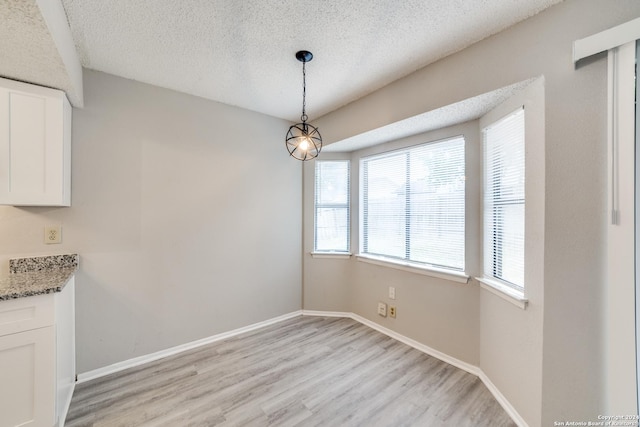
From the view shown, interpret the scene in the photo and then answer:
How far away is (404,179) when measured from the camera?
9.64 feet

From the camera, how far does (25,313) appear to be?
4.75 feet

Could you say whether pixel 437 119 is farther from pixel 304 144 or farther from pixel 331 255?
pixel 331 255

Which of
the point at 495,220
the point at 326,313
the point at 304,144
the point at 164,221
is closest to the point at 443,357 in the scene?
the point at 495,220

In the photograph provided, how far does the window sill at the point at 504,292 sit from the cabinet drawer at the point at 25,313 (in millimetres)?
2906

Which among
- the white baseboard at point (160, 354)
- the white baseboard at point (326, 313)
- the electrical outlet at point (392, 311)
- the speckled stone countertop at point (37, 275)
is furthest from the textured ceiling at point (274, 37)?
the white baseboard at point (326, 313)

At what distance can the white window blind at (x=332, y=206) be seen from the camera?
11.5ft

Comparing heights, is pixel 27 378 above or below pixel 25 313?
below

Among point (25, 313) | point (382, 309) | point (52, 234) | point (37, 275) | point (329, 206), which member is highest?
point (329, 206)

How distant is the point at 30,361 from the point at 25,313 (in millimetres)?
273

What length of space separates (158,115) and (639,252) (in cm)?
352

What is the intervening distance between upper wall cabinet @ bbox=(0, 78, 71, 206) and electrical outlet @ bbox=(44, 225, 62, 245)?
1.09ft

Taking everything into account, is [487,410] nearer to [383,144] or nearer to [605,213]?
[605,213]

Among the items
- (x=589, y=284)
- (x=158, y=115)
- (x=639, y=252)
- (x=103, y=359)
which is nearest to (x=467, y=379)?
(x=589, y=284)

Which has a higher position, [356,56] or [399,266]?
[356,56]
